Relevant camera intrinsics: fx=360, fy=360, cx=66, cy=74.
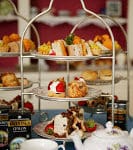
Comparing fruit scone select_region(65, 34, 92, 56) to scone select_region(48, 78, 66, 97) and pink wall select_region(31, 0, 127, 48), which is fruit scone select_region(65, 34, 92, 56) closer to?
scone select_region(48, 78, 66, 97)

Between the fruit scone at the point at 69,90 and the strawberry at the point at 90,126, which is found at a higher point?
the fruit scone at the point at 69,90

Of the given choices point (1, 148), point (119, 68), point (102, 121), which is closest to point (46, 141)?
point (1, 148)

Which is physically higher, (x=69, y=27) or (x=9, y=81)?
(x=69, y=27)

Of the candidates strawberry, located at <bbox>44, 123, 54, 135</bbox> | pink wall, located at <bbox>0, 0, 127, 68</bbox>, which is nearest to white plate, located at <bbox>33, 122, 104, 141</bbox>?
strawberry, located at <bbox>44, 123, 54, 135</bbox>

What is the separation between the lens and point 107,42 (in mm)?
1993

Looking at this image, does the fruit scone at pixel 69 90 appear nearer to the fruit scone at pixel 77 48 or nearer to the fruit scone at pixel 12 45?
the fruit scone at pixel 77 48

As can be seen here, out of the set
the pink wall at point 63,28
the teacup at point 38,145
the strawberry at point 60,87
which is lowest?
the teacup at point 38,145

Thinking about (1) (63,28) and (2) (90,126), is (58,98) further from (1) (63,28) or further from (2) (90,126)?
(1) (63,28)

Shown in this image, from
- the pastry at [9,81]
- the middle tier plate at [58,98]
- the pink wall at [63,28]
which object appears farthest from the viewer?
the pink wall at [63,28]

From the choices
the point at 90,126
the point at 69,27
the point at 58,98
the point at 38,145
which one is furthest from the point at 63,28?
the point at 38,145

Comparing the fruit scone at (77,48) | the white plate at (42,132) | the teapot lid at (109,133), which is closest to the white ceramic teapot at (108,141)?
the teapot lid at (109,133)

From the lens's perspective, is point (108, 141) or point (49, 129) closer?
point (108, 141)

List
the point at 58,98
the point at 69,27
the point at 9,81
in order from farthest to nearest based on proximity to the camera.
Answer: the point at 69,27 → the point at 9,81 → the point at 58,98

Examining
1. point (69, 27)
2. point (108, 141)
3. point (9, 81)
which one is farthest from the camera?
point (69, 27)
